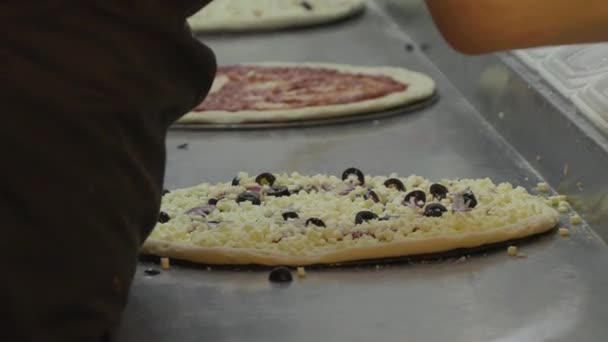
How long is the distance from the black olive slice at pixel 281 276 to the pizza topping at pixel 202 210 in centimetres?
22

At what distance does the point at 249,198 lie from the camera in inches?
79.9

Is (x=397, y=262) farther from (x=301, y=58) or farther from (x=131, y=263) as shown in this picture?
(x=301, y=58)

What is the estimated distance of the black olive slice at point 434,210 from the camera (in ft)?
6.23

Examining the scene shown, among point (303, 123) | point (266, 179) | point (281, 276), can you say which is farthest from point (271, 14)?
point (281, 276)

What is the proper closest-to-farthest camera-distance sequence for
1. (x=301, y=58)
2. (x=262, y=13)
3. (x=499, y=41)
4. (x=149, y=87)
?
(x=149, y=87)
(x=499, y=41)
(x=301, y=58)
(x=262, y=13)

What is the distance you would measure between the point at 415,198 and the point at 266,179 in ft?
0.91

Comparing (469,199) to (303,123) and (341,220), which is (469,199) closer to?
(341,220)

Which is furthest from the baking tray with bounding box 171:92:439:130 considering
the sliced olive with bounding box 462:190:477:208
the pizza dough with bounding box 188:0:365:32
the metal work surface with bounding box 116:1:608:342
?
the pizza dough with bounding box 188:0:365:32

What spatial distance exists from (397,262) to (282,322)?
242 mm

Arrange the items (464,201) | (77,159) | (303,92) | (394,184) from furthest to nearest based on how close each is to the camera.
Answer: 1. (303,92)
2. (394,184)
3. (464,201)
4. (77,159)

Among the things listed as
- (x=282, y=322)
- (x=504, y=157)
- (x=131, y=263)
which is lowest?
(x=504, y=157)

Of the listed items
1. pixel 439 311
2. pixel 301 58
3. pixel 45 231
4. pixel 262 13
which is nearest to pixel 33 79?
pixel 45 231

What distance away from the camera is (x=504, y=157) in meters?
2.31

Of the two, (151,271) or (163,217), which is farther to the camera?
(163,217)
